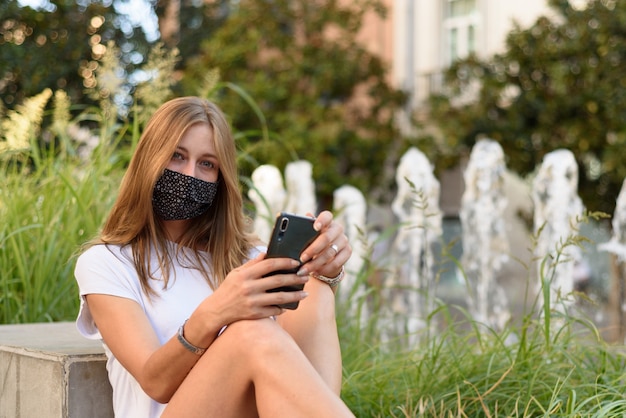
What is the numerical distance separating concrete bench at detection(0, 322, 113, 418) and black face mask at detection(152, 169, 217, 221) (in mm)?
423

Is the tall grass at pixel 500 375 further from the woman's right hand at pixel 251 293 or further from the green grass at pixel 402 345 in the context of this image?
the woman's right hand at pixel 251 293

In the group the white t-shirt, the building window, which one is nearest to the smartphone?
the white t-shirt

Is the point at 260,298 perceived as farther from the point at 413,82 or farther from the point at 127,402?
the point at 413,82

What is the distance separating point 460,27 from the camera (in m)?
15.4

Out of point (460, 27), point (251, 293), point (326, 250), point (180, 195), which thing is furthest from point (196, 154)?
point (460, 27)

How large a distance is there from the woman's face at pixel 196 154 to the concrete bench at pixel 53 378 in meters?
0.54

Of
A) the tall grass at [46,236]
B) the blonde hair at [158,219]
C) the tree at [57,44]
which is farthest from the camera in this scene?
the tree at [57,44]

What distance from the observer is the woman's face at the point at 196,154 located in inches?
106

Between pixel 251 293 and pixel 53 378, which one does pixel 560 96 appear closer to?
pixel 53 378

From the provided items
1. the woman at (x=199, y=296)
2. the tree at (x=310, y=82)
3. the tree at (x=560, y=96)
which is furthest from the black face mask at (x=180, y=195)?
the tree at (x=310, y=82)

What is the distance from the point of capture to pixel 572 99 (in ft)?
36.6

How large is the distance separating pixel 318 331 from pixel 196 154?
56 centimetres

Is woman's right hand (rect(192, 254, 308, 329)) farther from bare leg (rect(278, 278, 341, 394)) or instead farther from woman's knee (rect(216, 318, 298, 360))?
bare leg (rect(278, 278, 341, 394))

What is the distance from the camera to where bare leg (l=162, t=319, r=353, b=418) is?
2.24 m
